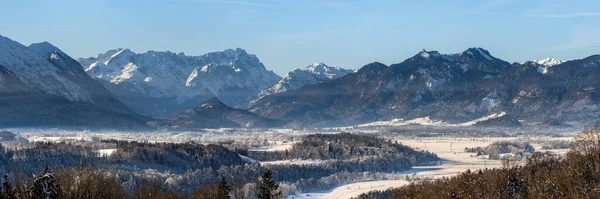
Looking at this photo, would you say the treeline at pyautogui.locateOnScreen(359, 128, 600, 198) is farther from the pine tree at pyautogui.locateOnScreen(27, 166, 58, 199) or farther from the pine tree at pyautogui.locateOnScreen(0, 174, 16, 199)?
the pine tree at pyautogui.locateOnScreen(0, 174, 16, 199)

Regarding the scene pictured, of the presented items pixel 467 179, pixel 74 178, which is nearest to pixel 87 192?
pixel 74 178

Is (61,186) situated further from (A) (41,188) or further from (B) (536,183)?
(B) (536,183)

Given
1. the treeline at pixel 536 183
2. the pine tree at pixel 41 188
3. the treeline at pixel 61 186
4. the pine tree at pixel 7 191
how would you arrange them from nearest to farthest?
the pine tree at pixel 41 188 → the treeline at pixel 61 186 → the pine tree at pixel 7 191 → the treeline at pixel 536 183

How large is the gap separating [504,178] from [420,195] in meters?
14.8

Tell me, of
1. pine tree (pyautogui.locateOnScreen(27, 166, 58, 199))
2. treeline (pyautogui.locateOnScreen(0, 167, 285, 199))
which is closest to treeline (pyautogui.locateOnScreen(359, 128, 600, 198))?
treeline (pyautogui.locateOnScreen(0, 167, 285, 199))

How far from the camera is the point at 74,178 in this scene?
242 ft

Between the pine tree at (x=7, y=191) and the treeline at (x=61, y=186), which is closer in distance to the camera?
the treeline at (x=61, y=186)

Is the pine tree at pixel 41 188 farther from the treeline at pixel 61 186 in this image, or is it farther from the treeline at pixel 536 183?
the treeline at pixel 536 183

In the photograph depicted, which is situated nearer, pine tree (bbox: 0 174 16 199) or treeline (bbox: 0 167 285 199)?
treeline (bbox: 0 167 285 199)

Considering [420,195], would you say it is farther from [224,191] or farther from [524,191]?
[224,191]

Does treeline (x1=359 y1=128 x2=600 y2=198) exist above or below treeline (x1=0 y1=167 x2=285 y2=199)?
below

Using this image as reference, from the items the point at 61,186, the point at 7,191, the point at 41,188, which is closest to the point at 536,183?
the point at 61,186

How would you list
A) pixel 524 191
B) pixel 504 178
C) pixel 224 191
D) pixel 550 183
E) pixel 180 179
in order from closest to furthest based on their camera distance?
1. pixel 224 191
2. pixel 550 183
3. pixel 524 191
4. pixel 504 178
5. pixel 180 179

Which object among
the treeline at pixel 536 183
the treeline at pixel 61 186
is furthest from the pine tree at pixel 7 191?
the treeline at pixel 536 183
